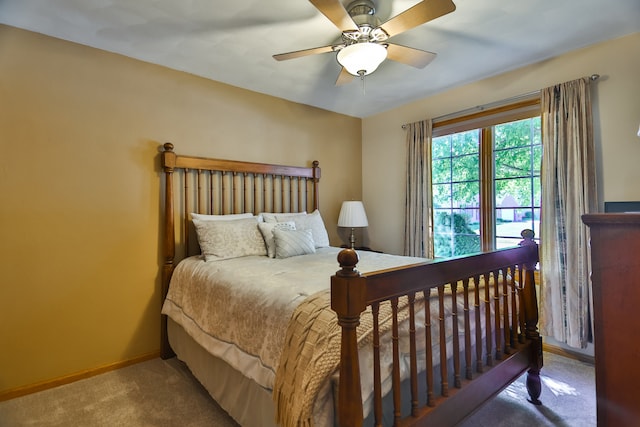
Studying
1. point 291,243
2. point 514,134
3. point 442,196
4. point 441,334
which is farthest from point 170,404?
point 514,134

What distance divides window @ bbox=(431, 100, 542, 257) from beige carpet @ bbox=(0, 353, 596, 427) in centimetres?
126

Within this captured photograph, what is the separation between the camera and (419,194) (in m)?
3.47

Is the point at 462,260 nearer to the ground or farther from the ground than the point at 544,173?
nearer to the ground

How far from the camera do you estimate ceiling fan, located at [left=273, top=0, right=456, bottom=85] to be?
1548mm

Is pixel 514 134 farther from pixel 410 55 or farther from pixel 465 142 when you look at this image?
pixel 410 55

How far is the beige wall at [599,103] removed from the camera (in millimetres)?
2236

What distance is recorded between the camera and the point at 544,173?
8.43 ft

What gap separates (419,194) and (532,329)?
1827 millimetres

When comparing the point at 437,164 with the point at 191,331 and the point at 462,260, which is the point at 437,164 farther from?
the point at 191,331

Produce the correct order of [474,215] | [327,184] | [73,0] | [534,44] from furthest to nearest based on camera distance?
1. [327,184]
2. [474,215]
3. [534,44]
4. [73,0]

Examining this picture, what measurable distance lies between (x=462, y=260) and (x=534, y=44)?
2.03 m

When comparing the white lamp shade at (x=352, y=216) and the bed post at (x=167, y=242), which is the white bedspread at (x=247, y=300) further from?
the white lamp shade at (x=352, y=216)

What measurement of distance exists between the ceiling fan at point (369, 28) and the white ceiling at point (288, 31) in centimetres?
17

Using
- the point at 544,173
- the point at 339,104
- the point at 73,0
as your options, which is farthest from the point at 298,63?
the point at 544,173
